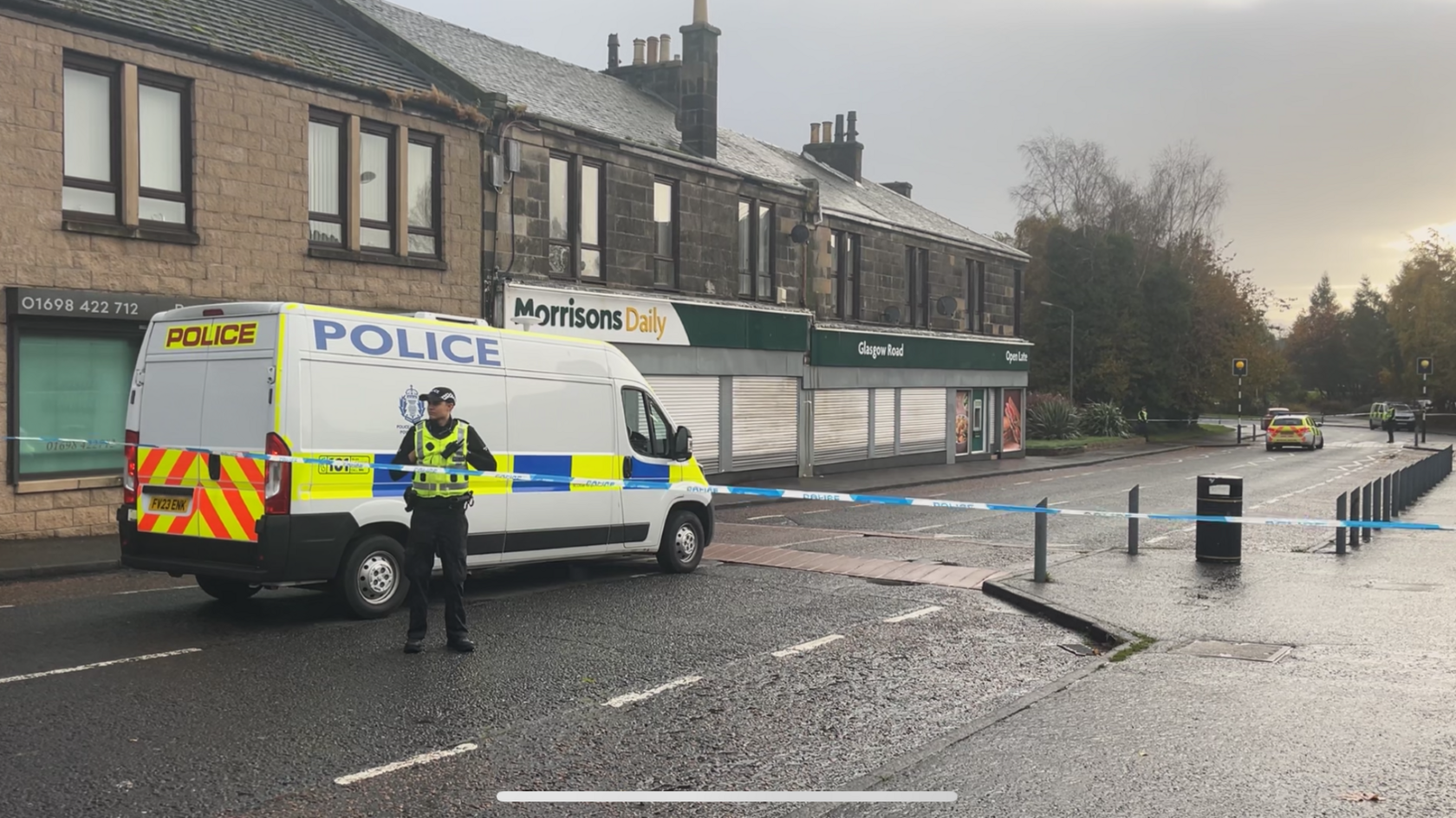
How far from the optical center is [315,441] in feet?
28.4

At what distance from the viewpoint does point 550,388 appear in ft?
35.2

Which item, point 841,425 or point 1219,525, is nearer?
point 1219,525

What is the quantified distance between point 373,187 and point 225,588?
9963 millimetres

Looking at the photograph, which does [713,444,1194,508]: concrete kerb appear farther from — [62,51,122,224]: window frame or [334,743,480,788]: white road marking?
[334,743,480,788]: white road marking

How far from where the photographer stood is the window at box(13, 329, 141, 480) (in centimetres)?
1362

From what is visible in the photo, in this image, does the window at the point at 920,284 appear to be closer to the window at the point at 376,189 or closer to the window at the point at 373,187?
the window at the point at 373,187

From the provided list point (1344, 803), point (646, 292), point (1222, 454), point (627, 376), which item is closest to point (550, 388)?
point (627, 376)

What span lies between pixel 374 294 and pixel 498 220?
9.83ft

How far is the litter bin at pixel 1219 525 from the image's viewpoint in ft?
42.0

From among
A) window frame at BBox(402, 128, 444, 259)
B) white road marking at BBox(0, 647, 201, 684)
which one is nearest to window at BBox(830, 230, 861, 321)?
window frame at BBox(402, 128, 444, 259)

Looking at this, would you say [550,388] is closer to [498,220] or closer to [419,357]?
[419,357]

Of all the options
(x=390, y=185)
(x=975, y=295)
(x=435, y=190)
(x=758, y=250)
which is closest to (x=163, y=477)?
(x=390, y=185)

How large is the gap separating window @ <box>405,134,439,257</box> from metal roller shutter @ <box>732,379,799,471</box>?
866cm

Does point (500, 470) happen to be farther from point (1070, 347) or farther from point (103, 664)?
point (1070, 347)
